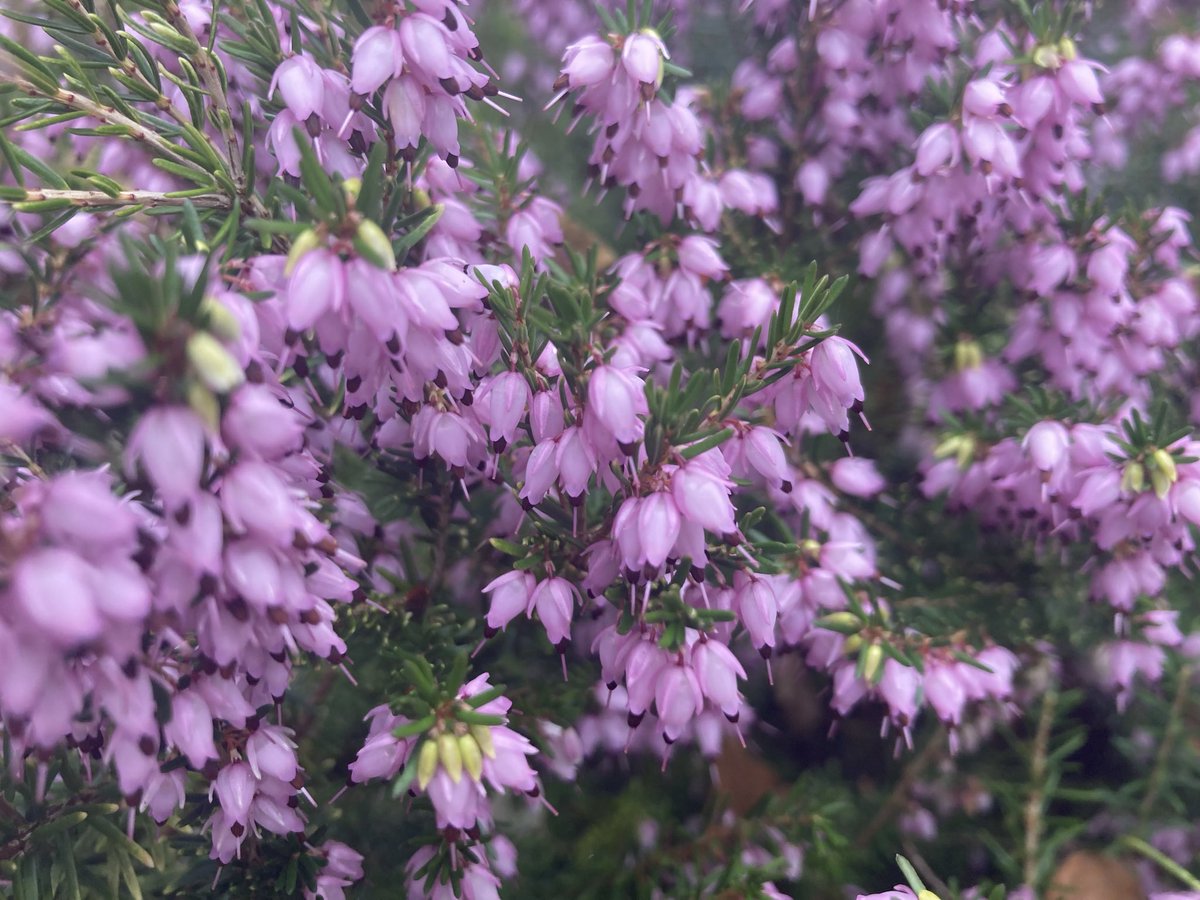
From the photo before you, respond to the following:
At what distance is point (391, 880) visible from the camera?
6.20 ft

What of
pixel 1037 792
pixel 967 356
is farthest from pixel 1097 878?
pixel 967 356

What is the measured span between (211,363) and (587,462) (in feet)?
1.91

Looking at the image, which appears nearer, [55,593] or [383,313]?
[55,593]

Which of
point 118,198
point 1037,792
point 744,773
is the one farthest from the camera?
point 744,773

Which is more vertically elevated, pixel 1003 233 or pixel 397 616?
pixel 1003 233

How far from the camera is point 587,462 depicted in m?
1.29

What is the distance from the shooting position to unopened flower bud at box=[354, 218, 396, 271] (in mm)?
1038

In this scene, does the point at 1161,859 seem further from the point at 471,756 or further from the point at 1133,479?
the point at 471,756

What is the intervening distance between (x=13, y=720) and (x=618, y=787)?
1.89 m

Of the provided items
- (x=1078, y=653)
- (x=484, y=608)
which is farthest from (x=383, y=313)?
(x=1078, y=653)

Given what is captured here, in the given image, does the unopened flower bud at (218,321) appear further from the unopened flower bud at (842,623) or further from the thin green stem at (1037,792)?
the thin green stem at (1037,792)

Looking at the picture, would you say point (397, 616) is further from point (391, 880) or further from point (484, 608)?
point (391, 880)

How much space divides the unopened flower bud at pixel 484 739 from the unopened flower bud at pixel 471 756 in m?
0.01

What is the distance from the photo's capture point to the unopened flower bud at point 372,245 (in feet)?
3.41
